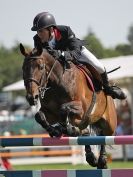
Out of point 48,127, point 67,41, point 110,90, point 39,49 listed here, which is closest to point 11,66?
point 110,90

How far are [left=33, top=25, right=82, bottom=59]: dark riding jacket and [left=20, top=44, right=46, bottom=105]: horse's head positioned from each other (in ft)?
2.56

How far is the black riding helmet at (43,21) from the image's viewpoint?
10.3m

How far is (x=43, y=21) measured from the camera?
10.3m

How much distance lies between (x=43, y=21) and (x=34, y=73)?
1.02m

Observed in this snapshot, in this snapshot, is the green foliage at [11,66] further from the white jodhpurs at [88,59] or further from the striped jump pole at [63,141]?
the striped jump pole at [63,141]

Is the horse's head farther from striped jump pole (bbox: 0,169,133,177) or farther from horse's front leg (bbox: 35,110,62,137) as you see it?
striped jump pole (bbox: 0,169,133,177)

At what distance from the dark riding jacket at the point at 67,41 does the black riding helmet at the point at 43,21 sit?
0.21 m

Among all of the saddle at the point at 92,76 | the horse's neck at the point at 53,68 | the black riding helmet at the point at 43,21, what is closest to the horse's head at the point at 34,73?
the horse's neck at the point at 53,68

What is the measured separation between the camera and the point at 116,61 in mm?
32062

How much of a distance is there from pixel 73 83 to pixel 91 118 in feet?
2.70

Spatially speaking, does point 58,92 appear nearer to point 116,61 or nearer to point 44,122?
point 44,122

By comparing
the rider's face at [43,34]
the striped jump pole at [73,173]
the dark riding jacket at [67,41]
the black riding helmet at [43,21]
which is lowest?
the striped jump pole at [73,173]

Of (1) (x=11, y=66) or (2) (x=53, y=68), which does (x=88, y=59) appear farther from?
(1) (x=11, y=66)

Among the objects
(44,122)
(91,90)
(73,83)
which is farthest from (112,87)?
(44,122)
